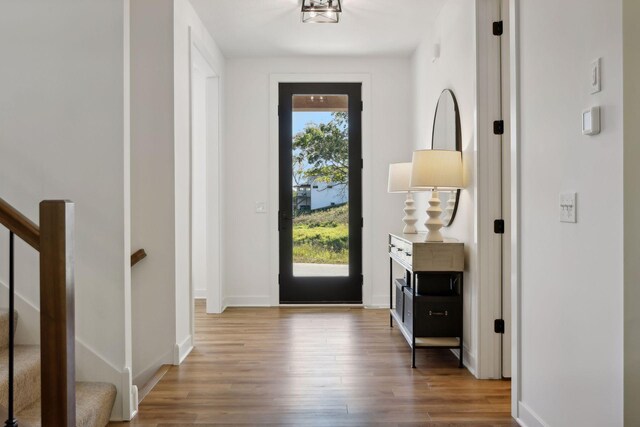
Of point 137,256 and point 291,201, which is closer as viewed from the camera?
point 137,256

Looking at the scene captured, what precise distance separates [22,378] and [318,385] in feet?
5.16

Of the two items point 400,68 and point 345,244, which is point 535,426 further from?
point 400,68

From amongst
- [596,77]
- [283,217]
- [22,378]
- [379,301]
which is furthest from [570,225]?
[283,217]

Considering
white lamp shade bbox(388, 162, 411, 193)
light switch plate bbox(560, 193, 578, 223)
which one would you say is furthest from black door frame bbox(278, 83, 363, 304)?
light switch plate bbox(560, 193, 578, 223)

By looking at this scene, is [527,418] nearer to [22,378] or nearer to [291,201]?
[22,378]

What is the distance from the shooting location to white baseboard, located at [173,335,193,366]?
3561 millimetres

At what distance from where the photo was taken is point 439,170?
11.3 feet

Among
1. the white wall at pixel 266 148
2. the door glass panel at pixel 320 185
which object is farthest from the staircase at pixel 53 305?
the door glass panel at pixel 320 185

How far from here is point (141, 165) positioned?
357 cm

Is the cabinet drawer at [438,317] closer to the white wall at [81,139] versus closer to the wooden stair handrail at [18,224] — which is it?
the white wall at [81,139]

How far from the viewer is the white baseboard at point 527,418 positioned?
2359 mm

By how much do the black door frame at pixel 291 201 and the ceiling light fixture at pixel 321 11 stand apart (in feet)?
4.48

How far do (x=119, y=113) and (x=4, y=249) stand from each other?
94cm

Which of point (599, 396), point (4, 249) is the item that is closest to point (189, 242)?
point (4, 249)
